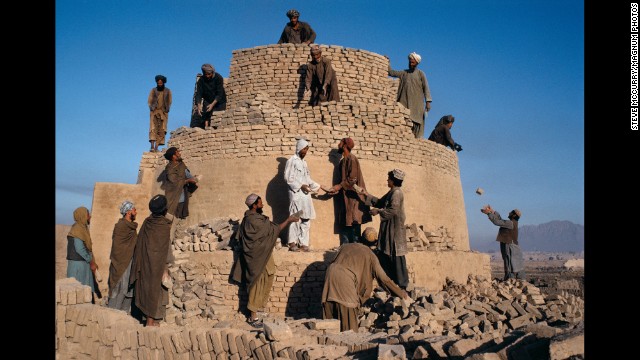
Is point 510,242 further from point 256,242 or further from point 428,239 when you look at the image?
point 256,242

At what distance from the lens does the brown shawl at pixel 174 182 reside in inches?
392

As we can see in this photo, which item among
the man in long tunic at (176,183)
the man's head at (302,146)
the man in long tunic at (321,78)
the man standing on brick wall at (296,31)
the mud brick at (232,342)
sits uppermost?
the man standing on brick wall at (296,31)

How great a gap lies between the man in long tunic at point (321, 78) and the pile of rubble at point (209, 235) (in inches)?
114

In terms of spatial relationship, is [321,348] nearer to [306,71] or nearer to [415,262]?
[415,262]

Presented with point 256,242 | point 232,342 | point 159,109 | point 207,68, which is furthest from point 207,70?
point 232,342

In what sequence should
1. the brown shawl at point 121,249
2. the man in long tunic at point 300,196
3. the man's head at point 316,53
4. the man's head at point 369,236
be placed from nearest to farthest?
1. the brown shawl at point 121,249
2. the man's head at point 369,236
3. the man in long tunic at point 300,196
4. the man's head at point 316,53

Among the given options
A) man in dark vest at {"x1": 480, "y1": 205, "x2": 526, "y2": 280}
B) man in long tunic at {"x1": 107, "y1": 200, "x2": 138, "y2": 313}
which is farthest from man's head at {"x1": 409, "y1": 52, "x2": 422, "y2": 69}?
man in long tunic at {"x1": 107, "y1": 200, "x2": 138, "y2": 313}

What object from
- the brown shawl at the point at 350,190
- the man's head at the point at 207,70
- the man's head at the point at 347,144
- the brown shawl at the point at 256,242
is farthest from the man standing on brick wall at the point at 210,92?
the brown shawl at the point at 256,242

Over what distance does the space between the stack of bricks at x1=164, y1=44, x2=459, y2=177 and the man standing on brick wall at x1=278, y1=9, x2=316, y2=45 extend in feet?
2.29

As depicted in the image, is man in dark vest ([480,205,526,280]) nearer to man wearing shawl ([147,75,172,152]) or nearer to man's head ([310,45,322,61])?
man's head ([310,45,322,61])

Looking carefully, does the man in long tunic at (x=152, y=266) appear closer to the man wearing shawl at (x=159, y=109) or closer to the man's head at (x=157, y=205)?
the man's head at (x=157, y=205)

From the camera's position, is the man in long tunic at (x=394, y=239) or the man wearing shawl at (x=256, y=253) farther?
the man in long tunic at (x=394, y=239)
